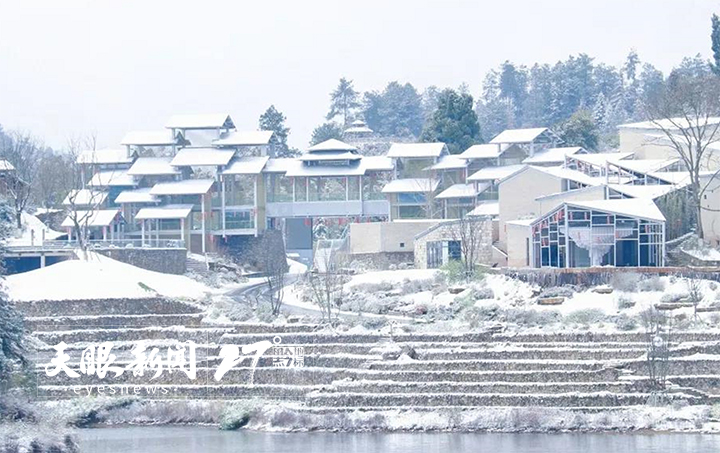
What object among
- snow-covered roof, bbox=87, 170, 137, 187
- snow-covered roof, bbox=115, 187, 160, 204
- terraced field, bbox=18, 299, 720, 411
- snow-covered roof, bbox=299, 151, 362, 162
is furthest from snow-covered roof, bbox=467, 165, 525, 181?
terraced field, bbox=18, 299, 720, 411

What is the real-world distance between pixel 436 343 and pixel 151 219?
99.3 ft

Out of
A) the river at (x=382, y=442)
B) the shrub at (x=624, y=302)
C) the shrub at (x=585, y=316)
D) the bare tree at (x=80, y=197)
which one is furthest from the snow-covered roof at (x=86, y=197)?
the river at (x=382, y=442)

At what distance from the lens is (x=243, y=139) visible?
84000 millimetres

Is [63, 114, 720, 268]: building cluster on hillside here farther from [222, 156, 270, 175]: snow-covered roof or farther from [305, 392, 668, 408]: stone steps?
[305, 392, 668, 408]: stone steps

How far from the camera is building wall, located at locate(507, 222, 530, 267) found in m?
64.8

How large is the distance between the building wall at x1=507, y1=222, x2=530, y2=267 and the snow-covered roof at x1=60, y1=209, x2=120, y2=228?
62.4ft

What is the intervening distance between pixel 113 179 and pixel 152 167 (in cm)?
188

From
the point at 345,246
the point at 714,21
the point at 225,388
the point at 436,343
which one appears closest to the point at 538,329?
the point at 436,343

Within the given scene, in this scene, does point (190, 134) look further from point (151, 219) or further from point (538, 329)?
point (538, 329)

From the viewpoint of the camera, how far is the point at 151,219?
80188mm

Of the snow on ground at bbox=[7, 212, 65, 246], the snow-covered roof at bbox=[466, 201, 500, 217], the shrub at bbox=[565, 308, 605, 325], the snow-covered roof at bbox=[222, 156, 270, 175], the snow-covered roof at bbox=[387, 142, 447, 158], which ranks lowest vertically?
the shrub at bbox=[565, 308, 605, 325]

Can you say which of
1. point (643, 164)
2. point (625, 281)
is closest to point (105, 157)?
point (643, 164)

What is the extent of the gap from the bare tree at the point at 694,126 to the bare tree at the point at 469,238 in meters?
7.20

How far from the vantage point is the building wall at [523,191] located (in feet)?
229
